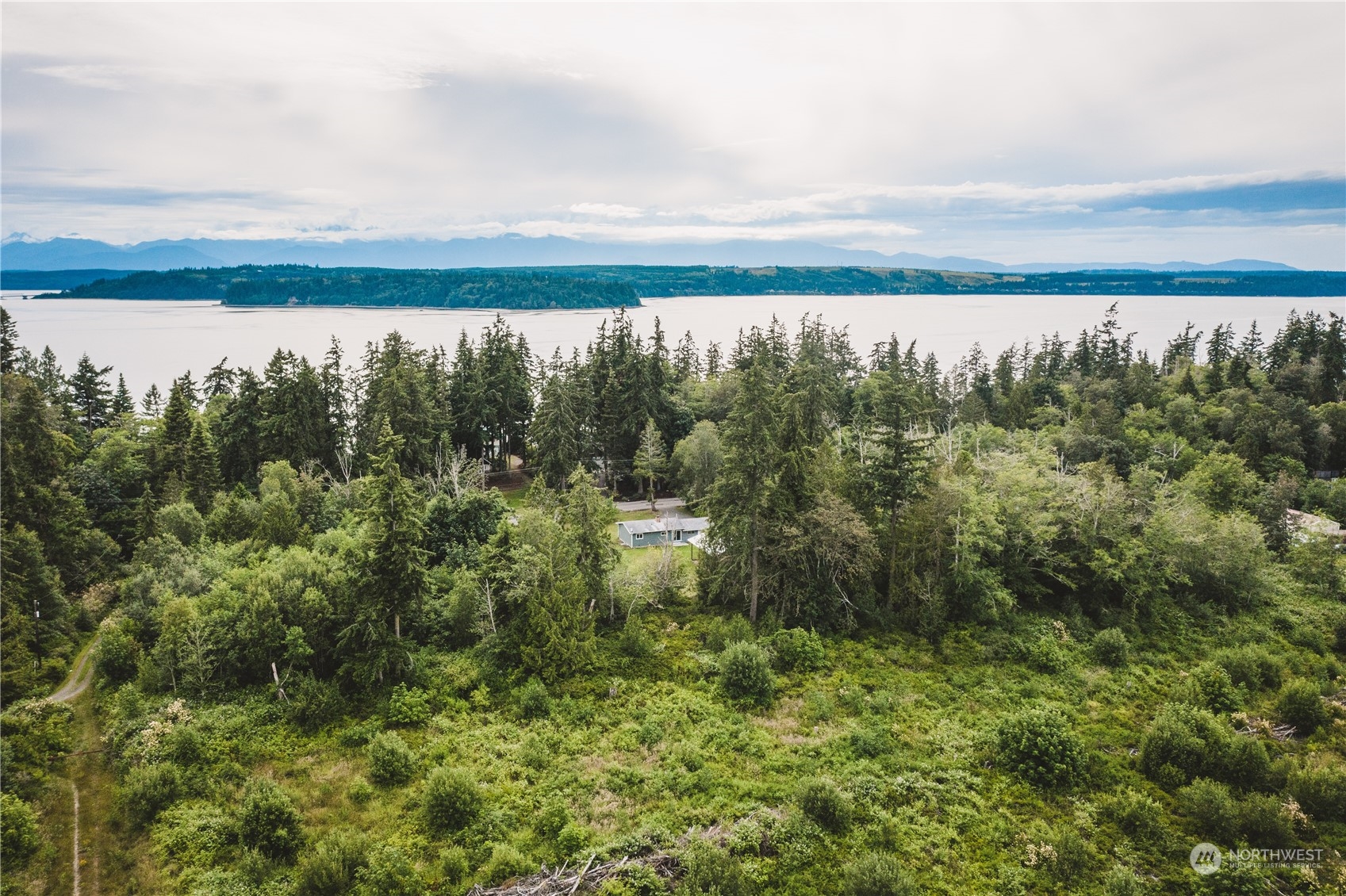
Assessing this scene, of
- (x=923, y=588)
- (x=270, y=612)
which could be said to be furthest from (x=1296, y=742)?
(x=270, y=612)

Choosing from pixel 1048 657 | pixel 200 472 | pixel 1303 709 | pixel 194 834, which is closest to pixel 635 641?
pixel 194 834

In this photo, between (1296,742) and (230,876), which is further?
(1296,742)

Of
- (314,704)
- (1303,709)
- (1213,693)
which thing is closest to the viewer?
(1303,709)

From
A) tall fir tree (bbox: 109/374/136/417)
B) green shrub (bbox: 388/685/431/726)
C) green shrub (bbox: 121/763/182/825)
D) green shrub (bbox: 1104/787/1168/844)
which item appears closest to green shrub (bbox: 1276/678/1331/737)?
green shrub (bbox: 1104/787/1168/844)

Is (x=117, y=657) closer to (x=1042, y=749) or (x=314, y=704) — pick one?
(x=314, y=704)

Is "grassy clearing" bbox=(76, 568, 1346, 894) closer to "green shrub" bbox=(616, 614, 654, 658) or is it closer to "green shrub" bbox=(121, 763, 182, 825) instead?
"green shrub" bbox=(616, 614, 654, 658)

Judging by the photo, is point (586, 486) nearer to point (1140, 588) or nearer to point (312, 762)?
point (312, 762)
